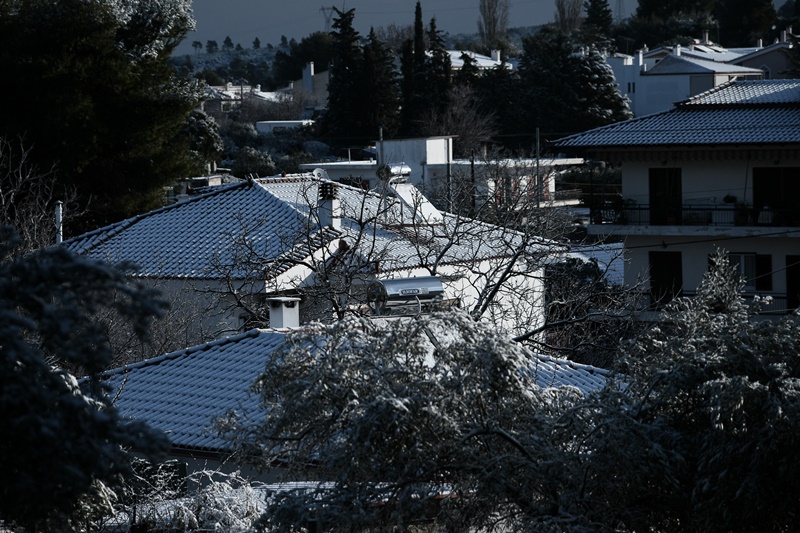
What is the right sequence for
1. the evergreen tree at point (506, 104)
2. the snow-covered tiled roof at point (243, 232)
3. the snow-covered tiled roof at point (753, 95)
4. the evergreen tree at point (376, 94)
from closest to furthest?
the snow-covered tiled roof at point (243, 232), the snow-covered tiled roof at point (753, 95), the evergreen tree at point (376, 94), the evergreen tree at point (506, 104)

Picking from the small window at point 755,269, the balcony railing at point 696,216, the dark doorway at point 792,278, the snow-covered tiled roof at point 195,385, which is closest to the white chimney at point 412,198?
the balcony railing at point 696,216

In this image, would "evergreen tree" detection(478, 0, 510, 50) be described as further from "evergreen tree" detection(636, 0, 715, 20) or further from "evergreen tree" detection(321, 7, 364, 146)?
"evergreen tree" detection(321, 7, 364, 146)

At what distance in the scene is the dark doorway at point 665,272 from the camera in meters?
27.9

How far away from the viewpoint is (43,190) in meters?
29.2

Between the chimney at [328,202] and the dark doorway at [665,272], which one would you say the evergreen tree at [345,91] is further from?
the chimney at [328,202]

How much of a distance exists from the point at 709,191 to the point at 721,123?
1.61 metres

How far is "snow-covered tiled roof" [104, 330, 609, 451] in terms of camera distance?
1252cm

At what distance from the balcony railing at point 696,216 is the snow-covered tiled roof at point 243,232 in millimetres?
3433

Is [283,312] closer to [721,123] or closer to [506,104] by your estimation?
[721,123]

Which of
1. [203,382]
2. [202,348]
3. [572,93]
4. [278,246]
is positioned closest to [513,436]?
[203,382]

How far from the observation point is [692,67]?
63969mm

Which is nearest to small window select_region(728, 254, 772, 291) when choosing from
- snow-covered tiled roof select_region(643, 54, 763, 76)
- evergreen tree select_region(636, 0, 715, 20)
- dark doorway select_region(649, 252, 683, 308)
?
dark doorway select_region(649, 252, 683, 308)

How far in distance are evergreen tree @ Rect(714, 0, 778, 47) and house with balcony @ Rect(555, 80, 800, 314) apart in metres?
63.3

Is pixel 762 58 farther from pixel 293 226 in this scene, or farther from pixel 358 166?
pixel 293 226
